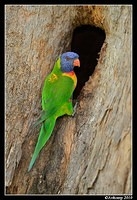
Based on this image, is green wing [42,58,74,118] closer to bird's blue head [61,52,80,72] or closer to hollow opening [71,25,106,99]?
bird's blue head [61,52,80,72]

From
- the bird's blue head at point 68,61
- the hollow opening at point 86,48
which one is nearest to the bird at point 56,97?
the bird's blue head at point 68,61

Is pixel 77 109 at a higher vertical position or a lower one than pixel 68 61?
lower

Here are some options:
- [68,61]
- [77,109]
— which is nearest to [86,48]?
[68,61]

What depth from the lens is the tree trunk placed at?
2.20 meters

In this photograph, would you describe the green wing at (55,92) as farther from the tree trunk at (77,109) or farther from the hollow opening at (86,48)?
the hollow opening at (86,48)

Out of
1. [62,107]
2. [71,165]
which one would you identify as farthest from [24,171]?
[62,107]

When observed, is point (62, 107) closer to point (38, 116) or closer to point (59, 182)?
point (38, 116)

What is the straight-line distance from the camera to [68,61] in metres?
2.50

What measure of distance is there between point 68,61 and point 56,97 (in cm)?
29

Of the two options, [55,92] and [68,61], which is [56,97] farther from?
[68,61]

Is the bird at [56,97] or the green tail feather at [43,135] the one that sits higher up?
the bird at [56,97]

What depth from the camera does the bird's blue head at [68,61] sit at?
2.50 m

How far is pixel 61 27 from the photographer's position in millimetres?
2637

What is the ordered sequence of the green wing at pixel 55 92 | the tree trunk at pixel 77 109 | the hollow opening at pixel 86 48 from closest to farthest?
the tree trunk at pixel 77 109, the green wing at pixel 55 92, the hollow opening at pixel 86 48
